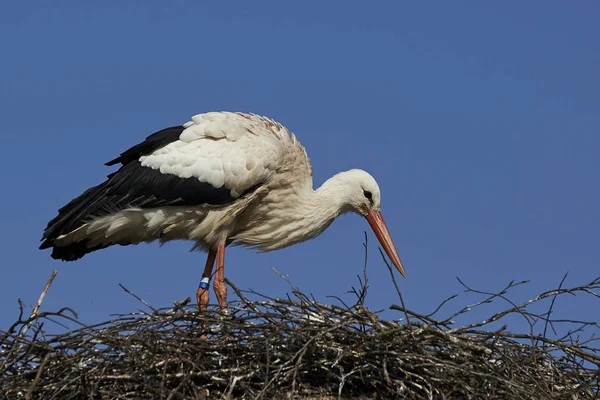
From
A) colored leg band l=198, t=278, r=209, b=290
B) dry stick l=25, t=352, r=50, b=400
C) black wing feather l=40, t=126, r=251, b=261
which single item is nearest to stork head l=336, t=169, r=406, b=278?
black wing feather l=40, t=126, r=251, b=261

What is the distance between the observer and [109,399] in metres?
4.80

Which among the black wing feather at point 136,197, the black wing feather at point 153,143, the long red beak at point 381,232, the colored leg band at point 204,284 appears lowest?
the colored leg band at point 204,284

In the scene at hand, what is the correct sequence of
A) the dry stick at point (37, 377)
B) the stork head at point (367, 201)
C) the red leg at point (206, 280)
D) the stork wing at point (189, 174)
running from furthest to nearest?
the stork head at point (367, 201) < the red leg at point (206, 280) < the stork wing at point (189, 174) < the dry stick at point (37, 377)

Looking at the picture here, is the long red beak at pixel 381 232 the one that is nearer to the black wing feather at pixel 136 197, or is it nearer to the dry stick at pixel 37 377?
the black wing feather at pixel 136 197

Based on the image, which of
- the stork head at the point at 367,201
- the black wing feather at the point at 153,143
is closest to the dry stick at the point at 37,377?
the black wing feather at the point at 153,143

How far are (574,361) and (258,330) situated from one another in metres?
1.57

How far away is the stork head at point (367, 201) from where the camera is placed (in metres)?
7.43

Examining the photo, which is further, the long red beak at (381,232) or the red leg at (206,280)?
the long red beak at (381,232)

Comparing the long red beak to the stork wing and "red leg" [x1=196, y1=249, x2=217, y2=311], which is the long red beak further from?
"red leg" [x1=196, y1=249, x2=217, y2=311]

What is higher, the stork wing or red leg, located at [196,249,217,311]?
the stork wing

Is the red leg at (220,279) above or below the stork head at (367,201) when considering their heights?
below

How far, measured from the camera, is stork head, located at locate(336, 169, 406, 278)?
293 inches

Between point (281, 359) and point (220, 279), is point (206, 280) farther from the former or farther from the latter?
point (281, 359)

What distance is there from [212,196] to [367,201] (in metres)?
1.14
